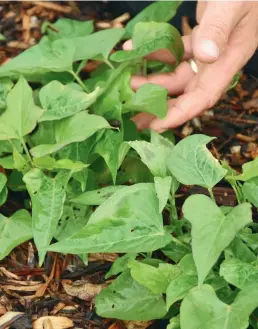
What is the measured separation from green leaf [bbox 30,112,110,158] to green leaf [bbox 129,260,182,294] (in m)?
0.34

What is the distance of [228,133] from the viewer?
1814mm

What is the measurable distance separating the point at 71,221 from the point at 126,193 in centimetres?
24

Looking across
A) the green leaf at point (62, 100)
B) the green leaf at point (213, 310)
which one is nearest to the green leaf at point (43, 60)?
the green leaf at point (62, 100)

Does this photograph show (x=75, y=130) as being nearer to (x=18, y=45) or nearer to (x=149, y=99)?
(x=149, y=99)

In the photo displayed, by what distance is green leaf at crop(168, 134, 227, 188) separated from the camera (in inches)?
49.2

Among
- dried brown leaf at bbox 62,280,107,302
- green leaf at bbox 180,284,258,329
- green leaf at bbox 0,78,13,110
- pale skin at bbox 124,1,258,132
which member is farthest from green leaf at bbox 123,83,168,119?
green leaf at bbox 180,284,258,329

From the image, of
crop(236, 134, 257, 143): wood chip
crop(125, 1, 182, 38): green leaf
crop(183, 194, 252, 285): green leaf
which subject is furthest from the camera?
crop(125, 1, 182, 38): green leaf

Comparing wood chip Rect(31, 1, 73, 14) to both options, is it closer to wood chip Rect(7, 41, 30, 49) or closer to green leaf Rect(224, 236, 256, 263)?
wood chip Rect(7, 41, 30, 49)

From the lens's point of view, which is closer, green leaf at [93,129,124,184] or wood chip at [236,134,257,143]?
green leaf at [93,129,124,184]

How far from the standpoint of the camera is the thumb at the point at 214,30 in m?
1.50

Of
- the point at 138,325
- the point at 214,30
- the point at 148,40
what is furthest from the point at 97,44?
the point at 138,325

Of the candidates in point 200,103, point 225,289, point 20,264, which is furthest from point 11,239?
point 200,103

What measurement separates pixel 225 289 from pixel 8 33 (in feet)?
4.38

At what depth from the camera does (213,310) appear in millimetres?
1086
